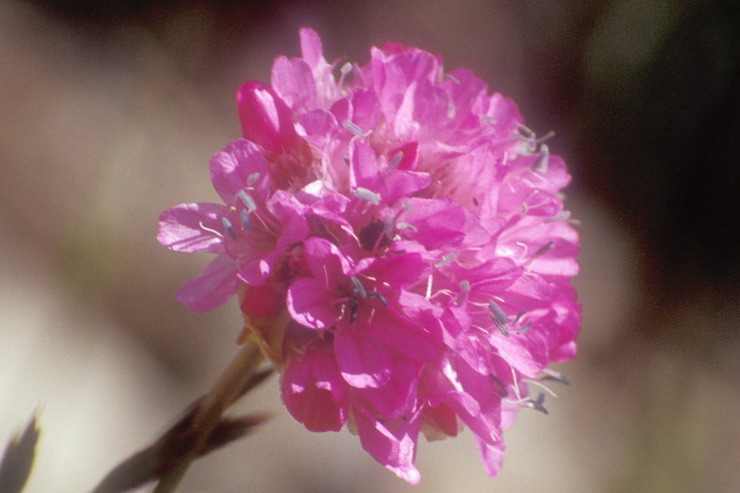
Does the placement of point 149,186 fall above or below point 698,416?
above

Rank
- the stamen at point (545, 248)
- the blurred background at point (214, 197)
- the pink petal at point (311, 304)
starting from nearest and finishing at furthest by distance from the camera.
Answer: the pink petal at point (311, 304) → the stamen at point (545, 248) → the blurred background at point (214, 197)

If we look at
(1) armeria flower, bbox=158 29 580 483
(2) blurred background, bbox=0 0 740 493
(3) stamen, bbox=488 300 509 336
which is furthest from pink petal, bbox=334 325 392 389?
(2) blurred background, bbox=0 0 740 493

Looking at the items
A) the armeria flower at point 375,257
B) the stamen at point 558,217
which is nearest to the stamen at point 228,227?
the armeria flower at point 375,257

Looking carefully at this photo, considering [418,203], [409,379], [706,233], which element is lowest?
[706,233]

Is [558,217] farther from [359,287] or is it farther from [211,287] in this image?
[211,287]

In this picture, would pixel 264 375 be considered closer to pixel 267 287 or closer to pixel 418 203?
pixel 267 287

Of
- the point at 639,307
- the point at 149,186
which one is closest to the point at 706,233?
the point at 639,307

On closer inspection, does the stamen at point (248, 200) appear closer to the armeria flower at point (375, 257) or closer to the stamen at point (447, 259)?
the armeria flower at point (375, 257)

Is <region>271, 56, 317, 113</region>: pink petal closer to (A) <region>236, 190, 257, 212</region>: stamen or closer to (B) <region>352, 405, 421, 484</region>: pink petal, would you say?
(A) <region>236, 190, 257, 212</region>: stamen
